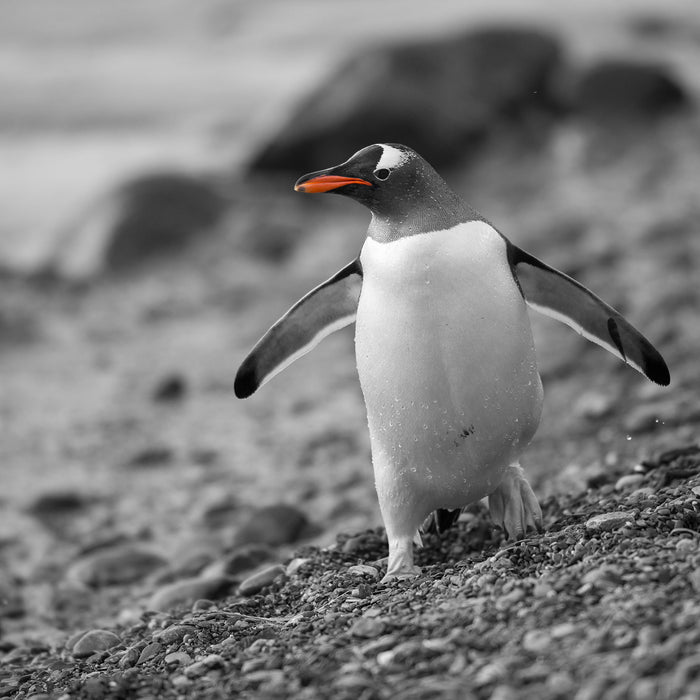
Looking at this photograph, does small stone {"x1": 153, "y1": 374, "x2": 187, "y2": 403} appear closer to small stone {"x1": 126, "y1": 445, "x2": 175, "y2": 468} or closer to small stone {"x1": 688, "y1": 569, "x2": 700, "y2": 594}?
small stone {"x1": 126, "y1": 445, "x2": 175, "y2": 468}

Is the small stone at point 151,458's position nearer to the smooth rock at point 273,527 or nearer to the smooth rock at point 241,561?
the smooth rock at point 273,527

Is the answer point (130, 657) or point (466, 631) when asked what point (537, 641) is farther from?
point (130, 657)

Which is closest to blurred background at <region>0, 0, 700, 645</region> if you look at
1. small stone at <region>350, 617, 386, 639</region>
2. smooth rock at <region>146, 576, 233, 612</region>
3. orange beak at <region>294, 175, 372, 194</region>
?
smooth rock at <region>146, 576, 233, 612</region>

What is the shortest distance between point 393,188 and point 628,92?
36.6 ft

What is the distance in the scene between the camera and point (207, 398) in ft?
29.7

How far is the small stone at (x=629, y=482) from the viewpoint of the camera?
15.5 feet

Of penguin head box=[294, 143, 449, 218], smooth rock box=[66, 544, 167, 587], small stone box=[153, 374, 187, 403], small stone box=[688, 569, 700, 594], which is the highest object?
small stone box=[153, 374, 187, 403]

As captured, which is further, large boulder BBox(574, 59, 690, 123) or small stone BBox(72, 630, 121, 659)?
large boulder BBox(574, 59, 690, 123)

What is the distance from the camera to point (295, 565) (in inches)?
180

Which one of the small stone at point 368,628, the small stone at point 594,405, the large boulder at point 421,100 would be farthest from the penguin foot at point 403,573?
the large boulder at point 421,100

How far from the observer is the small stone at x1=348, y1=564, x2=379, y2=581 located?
4273 millimetres

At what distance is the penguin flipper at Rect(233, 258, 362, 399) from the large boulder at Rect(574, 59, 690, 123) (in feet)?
34.3

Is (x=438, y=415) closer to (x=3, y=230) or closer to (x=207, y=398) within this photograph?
(x=207, y=398)

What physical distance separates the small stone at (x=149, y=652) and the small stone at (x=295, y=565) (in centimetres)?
82
